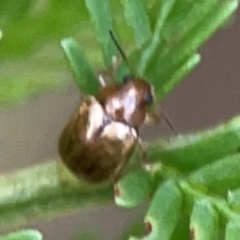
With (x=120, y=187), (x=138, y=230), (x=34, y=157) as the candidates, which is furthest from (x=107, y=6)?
(x=34, y=157)

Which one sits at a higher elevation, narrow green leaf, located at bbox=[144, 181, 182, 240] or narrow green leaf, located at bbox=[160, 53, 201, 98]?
narrow green leaf, located at bbox=[160, 53, 201, 98]

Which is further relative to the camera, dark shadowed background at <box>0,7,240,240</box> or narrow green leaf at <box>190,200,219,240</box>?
dark shadowed background at <box>0,7,240,240</box>

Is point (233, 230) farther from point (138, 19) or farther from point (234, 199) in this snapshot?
point (138, 19)

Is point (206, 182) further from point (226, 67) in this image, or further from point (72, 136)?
point (226, 67)

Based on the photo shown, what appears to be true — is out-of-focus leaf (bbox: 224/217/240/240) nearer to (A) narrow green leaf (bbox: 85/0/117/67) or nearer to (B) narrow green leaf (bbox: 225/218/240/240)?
(B) narrow green leaf (bbox: 225/218/240/240)

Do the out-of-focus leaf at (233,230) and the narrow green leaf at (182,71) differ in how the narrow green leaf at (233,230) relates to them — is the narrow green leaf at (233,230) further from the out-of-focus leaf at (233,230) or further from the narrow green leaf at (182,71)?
the narrow green leaf at (182,71)

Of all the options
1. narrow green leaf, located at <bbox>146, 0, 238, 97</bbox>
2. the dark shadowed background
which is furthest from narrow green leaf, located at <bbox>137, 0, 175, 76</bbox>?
the dark shadowed background
